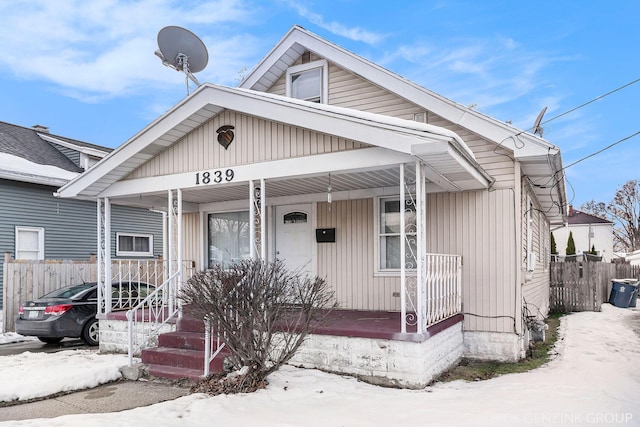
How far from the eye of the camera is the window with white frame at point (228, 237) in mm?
9617

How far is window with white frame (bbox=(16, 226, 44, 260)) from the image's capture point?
529 inches

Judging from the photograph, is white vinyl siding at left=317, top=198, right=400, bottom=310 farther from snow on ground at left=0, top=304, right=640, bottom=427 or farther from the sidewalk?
the sidewalk

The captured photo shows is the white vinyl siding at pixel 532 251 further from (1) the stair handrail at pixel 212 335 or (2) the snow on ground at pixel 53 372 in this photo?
(2) the snow on ground at pixel 53 372

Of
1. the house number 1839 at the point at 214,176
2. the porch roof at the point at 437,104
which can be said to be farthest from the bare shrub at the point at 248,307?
the porch roof at the point at 437,104

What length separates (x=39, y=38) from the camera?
16.8 metres

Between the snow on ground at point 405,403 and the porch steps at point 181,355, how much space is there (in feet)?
2.30

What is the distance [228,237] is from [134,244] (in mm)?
8292

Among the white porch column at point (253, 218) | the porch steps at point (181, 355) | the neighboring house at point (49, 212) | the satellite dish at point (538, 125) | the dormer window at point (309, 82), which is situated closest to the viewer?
the porch steps at point (181, 355)

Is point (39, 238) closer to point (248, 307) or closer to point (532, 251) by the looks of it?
point (248, 307)

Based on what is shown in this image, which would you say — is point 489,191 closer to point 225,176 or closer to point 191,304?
point 225,176

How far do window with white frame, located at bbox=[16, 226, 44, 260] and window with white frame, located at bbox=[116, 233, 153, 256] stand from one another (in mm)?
2511

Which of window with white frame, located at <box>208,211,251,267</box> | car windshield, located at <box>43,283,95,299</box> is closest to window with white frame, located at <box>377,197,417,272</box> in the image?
window with white frame, located at <box>208,211,251,267</box>

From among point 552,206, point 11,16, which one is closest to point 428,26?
point 552,206

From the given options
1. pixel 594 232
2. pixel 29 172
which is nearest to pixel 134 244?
pixel 29 172
